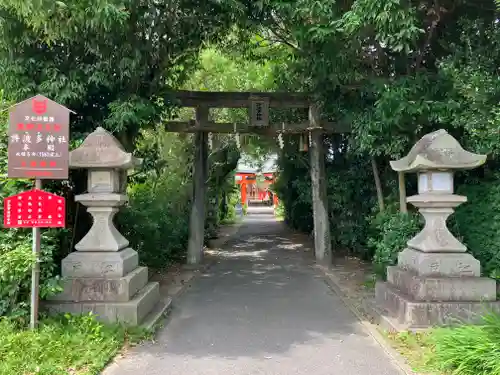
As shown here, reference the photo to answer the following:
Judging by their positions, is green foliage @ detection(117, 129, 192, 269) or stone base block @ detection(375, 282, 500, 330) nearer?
stone base block @ detection(375, 282, 500, 330)

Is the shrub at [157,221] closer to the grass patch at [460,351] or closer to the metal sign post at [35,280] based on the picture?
the metal sign post at [35,280]

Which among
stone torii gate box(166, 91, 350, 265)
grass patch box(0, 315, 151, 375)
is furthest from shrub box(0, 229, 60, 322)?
stone torii gate box(166, 91, 350, 265)

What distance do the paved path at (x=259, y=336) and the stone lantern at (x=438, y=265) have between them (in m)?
0.81

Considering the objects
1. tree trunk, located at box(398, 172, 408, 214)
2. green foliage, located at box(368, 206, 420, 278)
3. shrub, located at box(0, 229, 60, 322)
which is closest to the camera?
shrub, located at box(0, 229, 60, 322)

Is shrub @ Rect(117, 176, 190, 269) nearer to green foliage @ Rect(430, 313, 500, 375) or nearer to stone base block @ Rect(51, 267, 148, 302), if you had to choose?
stone base block @ Rect(51, 267, 148, 302)

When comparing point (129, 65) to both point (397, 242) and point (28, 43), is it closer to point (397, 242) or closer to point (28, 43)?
point (28, 43)

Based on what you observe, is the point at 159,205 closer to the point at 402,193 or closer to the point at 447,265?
the point at 402,193

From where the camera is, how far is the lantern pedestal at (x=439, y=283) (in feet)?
18.1

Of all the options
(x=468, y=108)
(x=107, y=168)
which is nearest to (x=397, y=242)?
(x=468, y=108)

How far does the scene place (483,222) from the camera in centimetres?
661

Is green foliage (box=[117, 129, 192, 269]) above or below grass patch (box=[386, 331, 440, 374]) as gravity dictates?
above

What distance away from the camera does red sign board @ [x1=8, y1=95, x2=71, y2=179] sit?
5008 mm

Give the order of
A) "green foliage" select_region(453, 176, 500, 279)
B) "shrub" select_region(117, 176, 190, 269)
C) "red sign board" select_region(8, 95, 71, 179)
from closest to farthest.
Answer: "red sign board" select_region(8, 95, 71, 179) < "green foliage" select_region(453, 176, 500, 279) < "shrub" select_region(117, 176, 190, 269)

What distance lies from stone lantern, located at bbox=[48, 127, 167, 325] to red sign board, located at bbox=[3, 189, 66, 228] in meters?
0.69
